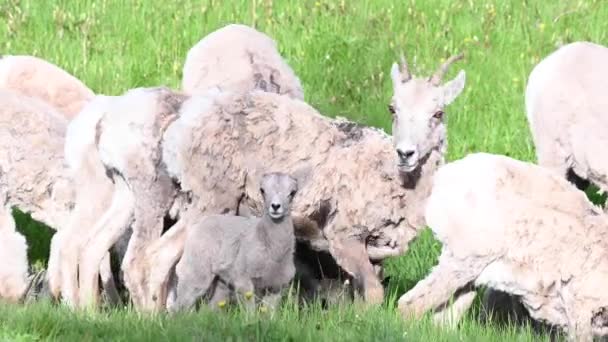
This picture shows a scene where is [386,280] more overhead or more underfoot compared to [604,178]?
more underfoot

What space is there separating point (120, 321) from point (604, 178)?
424 centimetres

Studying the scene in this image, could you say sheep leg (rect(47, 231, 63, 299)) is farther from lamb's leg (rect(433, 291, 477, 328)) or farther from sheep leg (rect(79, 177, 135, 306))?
lamb's leg (rect(433, 291, 477, 328))

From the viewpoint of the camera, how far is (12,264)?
406 inches

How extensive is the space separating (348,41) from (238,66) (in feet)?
10.1

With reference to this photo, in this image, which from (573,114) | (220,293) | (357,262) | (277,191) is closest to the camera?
(277,191)

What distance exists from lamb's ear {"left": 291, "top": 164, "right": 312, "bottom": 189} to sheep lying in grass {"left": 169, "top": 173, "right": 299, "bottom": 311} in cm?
9

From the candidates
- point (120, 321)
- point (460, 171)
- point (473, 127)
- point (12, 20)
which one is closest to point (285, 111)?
point (460, 171)

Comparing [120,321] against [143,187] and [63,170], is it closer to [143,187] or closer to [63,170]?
[143,187]

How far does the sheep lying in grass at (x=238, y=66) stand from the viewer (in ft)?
39.9

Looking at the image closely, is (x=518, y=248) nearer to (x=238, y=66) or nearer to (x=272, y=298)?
(x=272, y=298)

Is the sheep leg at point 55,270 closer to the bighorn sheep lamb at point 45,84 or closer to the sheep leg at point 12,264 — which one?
the sheep leg at point 12,264

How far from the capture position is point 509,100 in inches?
554

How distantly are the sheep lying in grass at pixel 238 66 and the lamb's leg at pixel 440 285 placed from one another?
107 inches

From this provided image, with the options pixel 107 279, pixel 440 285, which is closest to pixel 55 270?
pixel 107 279
